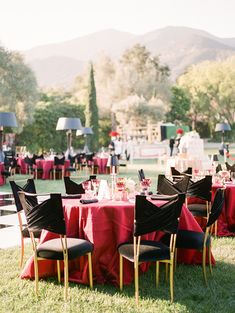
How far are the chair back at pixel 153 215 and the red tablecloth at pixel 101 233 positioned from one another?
40 centimetres

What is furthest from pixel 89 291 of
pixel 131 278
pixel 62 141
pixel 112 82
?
pixel 112 82

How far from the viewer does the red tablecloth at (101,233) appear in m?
3.97

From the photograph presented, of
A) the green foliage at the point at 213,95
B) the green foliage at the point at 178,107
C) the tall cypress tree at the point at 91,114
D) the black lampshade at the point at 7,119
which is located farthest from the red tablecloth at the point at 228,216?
the green foliage at the point at 213,95

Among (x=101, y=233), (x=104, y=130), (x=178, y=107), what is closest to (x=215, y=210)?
(x=101, y=233)

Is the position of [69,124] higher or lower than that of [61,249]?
higher

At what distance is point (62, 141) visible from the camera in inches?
1079

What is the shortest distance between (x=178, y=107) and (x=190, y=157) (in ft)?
83.4

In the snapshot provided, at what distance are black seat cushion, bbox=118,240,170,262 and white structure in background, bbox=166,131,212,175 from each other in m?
9.24

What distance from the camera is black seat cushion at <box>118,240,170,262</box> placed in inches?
144

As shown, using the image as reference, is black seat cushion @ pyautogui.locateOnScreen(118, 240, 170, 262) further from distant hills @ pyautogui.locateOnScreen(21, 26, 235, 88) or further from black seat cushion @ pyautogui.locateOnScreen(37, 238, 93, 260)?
distant hills @ pyautogui.locateOnScreen(21, 26, 235, 88)

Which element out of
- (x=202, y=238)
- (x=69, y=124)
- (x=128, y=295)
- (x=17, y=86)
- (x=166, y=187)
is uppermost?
(x=17, y=86)

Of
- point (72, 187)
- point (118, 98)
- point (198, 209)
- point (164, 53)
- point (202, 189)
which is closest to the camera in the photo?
point (72, 187)

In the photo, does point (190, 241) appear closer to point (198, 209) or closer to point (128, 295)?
point (128, 295)

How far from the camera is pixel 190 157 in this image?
47.3 feet
